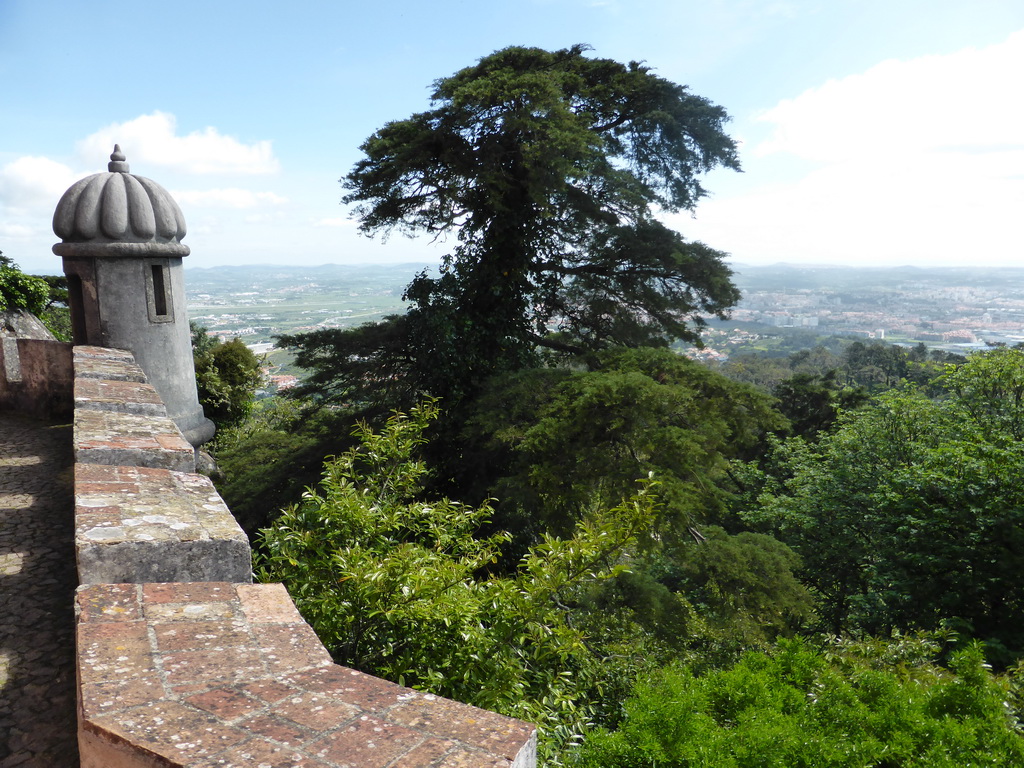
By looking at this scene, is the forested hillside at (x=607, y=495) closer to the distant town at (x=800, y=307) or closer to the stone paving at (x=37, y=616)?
the stone paving at (x=37, y=616)

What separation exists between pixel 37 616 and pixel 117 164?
6219 millimetres

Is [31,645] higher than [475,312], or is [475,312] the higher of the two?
[475,312]

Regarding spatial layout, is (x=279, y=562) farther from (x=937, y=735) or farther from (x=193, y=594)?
(x=937, y=735)

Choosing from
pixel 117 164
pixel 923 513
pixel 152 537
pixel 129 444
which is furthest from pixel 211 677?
pixel 923 513

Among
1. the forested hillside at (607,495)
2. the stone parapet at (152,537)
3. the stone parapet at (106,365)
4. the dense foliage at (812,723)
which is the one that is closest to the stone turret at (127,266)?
the stone parapet at (106,365)

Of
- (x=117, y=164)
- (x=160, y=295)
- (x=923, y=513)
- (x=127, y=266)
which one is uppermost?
(x=117, y=164)

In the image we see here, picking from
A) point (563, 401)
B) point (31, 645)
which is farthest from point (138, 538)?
point (563, 401)

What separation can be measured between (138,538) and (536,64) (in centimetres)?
1182

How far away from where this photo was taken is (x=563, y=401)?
8258 millimetres

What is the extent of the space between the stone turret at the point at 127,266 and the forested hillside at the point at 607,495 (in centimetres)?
250

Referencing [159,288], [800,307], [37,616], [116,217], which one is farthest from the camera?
[800,307]

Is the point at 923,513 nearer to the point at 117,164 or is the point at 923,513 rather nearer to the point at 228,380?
the point at 117,164

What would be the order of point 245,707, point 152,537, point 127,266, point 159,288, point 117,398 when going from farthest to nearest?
point 159,288 → point 127,266 → point 117,398 → point 152,537 → point 245,707

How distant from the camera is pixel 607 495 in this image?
309 inches
